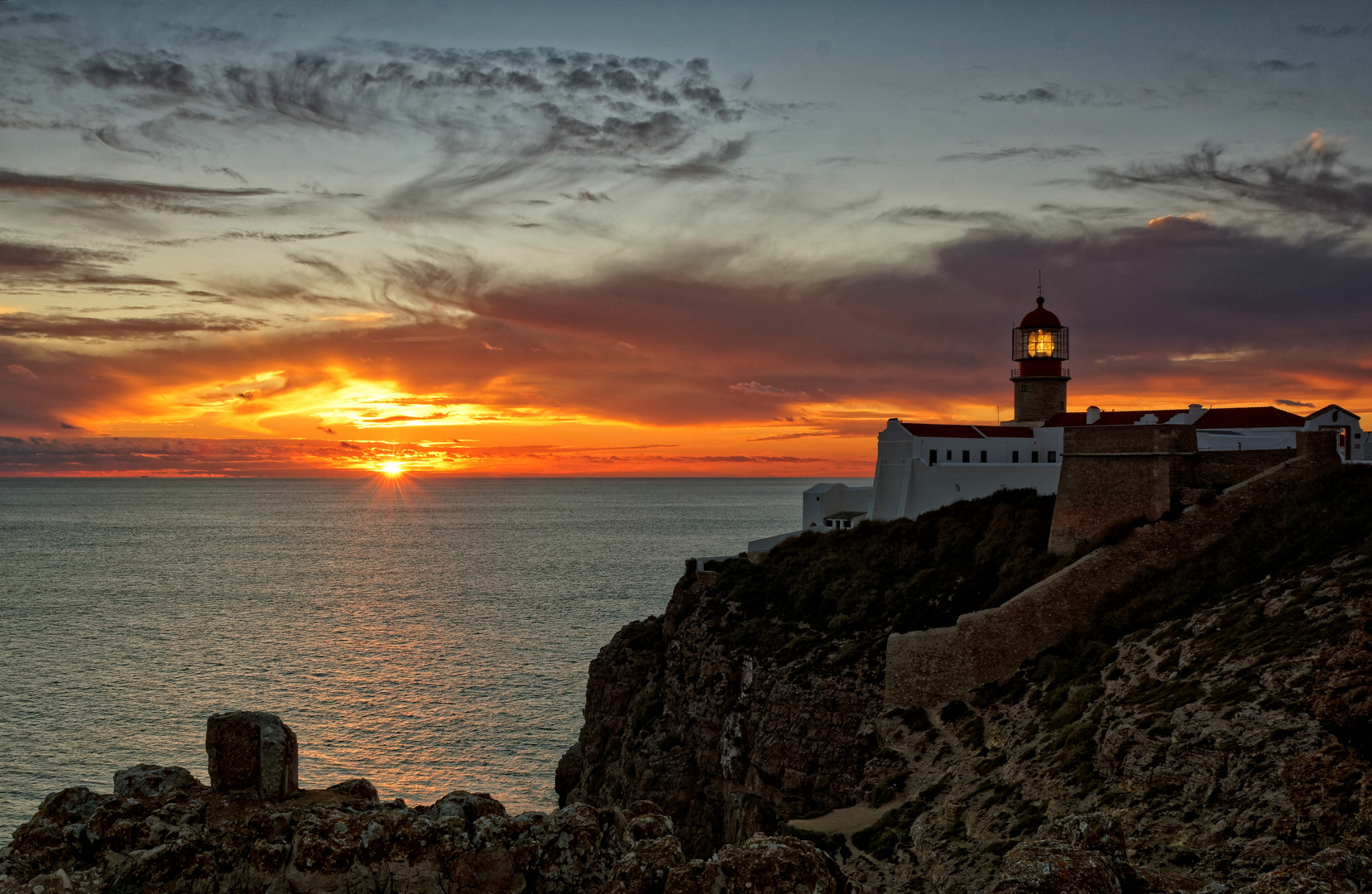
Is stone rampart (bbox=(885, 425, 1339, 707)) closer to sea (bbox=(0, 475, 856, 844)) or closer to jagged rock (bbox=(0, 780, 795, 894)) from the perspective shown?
sea (bbox=(0, 475, 856, 844))

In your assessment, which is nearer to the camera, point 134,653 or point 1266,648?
point 1266,648

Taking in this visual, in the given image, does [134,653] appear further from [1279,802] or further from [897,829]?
[1279,802]

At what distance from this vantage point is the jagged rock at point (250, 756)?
12523 mm

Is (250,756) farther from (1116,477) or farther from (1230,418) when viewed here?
(1230,418)

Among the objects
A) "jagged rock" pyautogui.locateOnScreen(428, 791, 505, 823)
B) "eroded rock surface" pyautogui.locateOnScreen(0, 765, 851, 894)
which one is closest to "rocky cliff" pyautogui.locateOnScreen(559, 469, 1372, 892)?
"eroded rock surface" pyautogui.locateOnScreen(0, 765, 851, 894)

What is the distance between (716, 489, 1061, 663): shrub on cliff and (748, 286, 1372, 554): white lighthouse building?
5.70ft

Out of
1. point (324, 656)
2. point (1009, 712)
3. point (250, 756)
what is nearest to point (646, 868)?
point (250, 756)

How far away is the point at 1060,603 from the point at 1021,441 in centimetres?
2046

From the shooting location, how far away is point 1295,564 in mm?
27266

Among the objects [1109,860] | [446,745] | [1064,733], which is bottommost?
[446,745]

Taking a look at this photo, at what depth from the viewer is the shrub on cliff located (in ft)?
125

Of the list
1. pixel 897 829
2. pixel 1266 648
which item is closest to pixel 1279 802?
pixel 1266 648

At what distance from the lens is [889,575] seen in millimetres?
43312

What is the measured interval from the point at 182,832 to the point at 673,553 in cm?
11609
